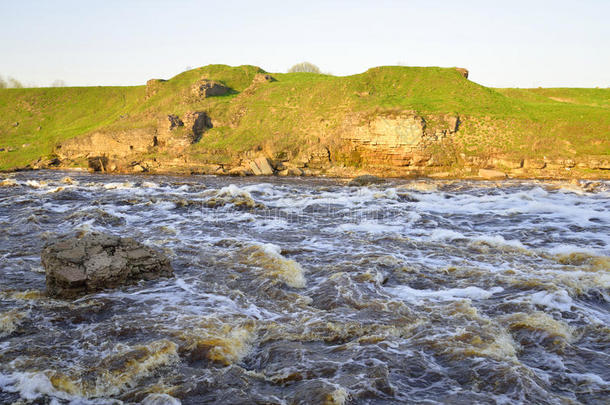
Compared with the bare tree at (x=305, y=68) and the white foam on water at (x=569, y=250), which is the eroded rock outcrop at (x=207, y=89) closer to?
the bare tree at (x=305, y=68)

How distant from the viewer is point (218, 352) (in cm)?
645

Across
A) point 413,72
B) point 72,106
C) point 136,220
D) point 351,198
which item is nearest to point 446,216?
point 351,198

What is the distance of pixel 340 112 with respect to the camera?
134ft

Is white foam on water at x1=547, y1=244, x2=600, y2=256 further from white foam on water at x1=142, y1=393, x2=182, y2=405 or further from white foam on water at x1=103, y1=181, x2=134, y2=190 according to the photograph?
white foam on water at x1=103, y1=181, x2=134, y2=190

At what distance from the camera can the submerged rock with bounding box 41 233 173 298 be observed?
8.70m

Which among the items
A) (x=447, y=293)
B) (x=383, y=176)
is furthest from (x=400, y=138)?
(x=447, y=293)

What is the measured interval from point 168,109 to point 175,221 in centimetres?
3929

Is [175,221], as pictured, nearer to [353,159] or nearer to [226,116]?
[353,159]

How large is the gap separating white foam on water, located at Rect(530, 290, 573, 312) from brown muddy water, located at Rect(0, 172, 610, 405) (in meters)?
0.04

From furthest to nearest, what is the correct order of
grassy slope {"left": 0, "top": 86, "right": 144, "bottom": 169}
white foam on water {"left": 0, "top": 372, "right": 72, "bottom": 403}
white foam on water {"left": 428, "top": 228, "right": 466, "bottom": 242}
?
grassy slope {"left": 0, "top": 86, "right": 144, "bottom": 169} → white foam on water {"left": 428, "top": 228, "right": 466, "bottom": 242} → white foam on water {"left": 0, "top": 372, "right": 72, "bottom": 403}

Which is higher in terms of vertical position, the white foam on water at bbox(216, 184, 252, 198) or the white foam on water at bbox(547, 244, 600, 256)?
the white foam on water at bbox(547, 244, 600, 256)

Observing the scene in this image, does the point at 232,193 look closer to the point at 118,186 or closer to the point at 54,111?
the point at 118,186

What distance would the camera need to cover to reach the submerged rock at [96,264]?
870 cm

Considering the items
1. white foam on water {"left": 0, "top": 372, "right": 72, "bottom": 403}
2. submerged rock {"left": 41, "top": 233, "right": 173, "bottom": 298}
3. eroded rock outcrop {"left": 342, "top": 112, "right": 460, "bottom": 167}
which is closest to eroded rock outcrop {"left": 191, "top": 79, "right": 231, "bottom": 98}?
eroded rock outcrop {"left": 342, "top": 112, "right": 460, "bottom": 167}
